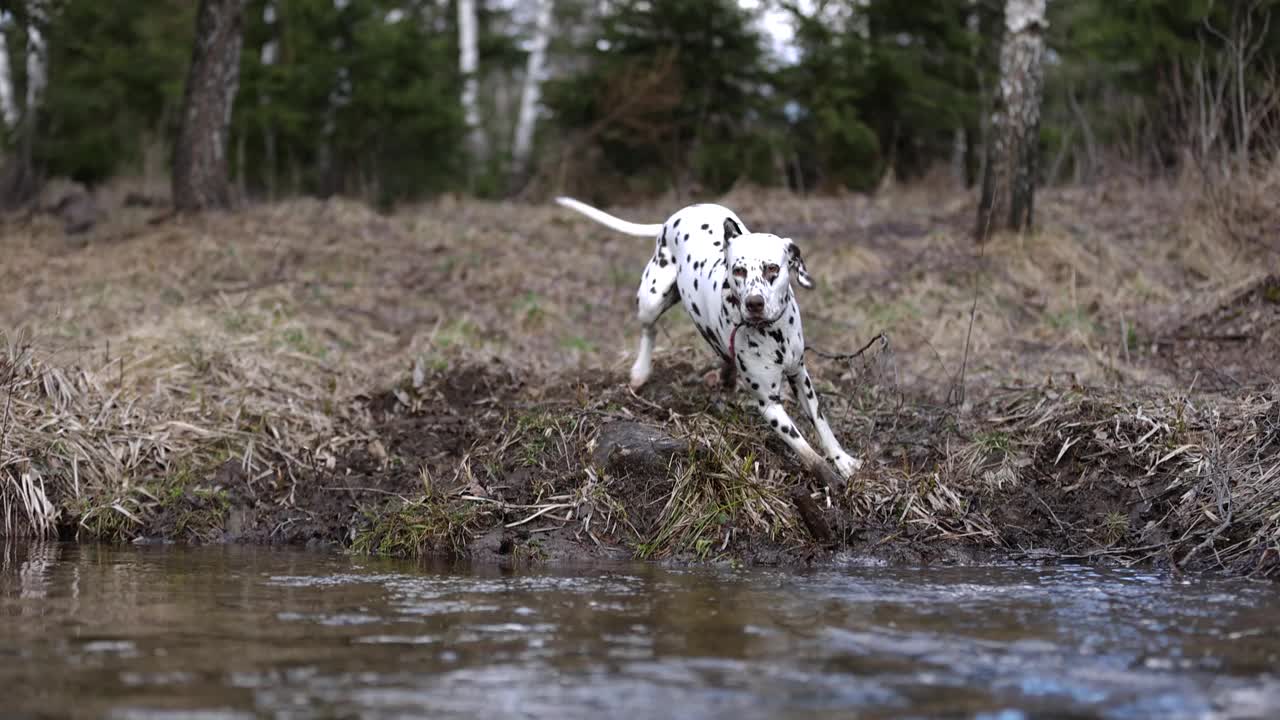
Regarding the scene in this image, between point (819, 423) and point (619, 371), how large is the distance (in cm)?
185

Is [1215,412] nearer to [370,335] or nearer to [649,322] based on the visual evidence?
[649,322]

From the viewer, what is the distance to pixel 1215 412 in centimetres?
688

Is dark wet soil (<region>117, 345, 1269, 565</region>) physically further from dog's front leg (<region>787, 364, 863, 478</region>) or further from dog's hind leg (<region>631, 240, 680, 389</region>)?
dog's hind leg (<region>631, 240, 680, 389</region>)

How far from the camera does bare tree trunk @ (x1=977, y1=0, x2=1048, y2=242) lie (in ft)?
37.4

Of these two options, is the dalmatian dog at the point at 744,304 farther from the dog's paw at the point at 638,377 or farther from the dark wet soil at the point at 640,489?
the dark wet soil at the point at 640,489

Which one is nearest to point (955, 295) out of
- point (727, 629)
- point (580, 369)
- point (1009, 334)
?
point (1009, 334)

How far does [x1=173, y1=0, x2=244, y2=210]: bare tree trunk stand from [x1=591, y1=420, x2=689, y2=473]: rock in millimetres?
8701

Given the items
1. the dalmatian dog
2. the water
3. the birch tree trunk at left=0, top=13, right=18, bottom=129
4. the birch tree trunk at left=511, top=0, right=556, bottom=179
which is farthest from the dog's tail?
the birch tree trunk at left=0, top=13, right=18, bottom=129

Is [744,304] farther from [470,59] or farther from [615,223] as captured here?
[470,59]

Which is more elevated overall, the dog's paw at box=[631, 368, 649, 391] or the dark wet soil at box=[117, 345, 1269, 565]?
the dog's paw at box=[631, 368, 649, 391]

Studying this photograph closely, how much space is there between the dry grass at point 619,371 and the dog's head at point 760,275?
0.96m

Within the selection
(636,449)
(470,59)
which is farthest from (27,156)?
(636,449)

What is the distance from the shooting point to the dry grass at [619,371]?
21.7 ft

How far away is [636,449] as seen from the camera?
6859 mm
